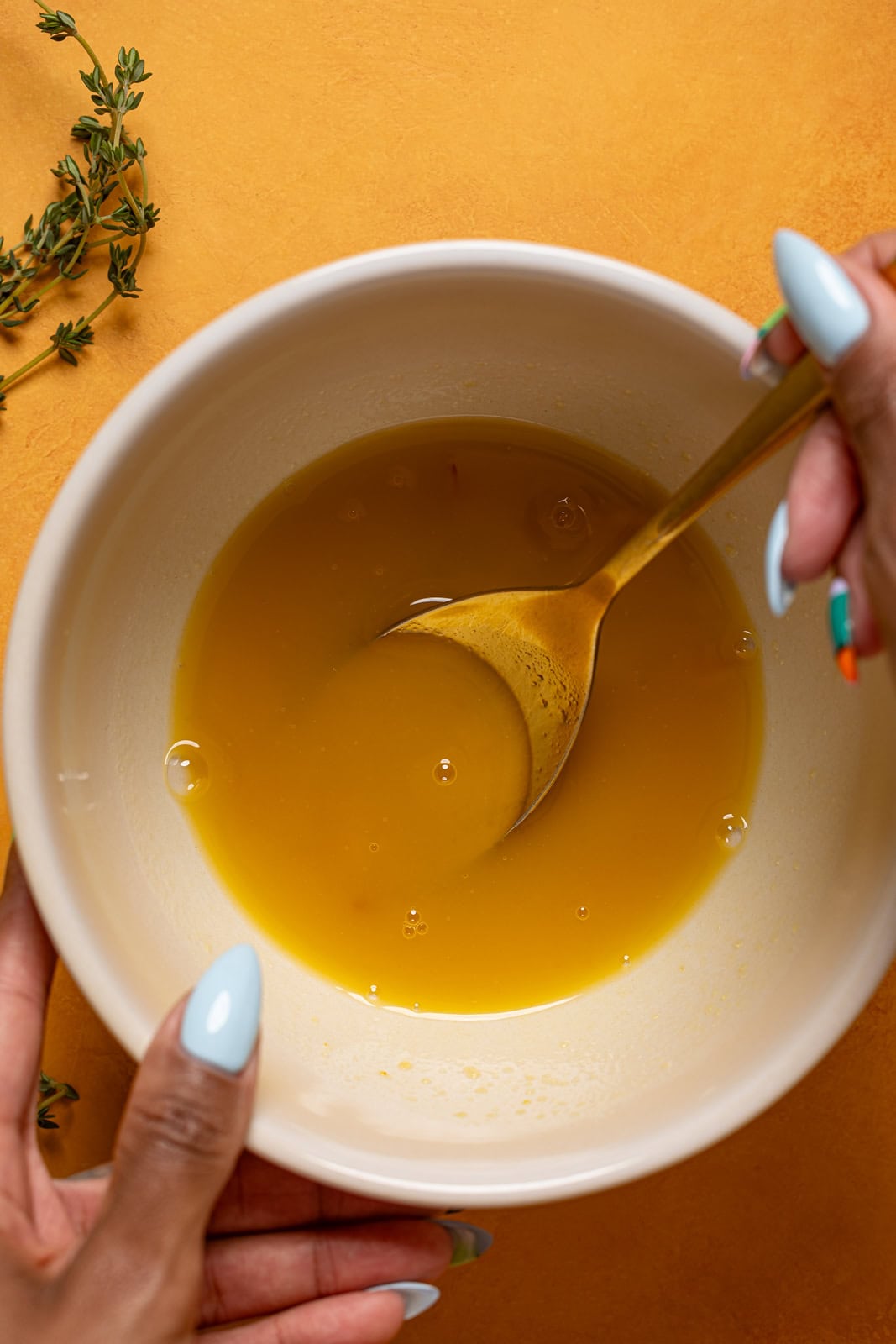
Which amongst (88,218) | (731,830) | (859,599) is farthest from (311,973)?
(88,218)

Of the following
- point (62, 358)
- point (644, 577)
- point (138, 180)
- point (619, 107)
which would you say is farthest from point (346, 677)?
point (619, 107)

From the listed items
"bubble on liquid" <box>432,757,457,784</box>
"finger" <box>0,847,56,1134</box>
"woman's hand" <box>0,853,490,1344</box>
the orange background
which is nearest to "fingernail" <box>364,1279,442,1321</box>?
"woman's hand" <box>0,853,490,1344</box>

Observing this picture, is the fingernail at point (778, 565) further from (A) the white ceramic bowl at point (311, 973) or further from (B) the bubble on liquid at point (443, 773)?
(B) the bubble on liquid at point (443, 773)

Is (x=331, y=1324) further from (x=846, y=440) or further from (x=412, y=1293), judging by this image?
(x=846, y=440)

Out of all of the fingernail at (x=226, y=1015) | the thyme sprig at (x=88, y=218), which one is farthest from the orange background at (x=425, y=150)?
the fingernail at (x=226, y=1015)

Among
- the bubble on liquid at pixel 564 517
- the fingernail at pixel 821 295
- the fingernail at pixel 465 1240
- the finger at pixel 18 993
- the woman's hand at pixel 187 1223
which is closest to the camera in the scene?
the fingernail at pixel 821 295

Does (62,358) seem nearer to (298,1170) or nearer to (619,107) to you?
(619,107)
